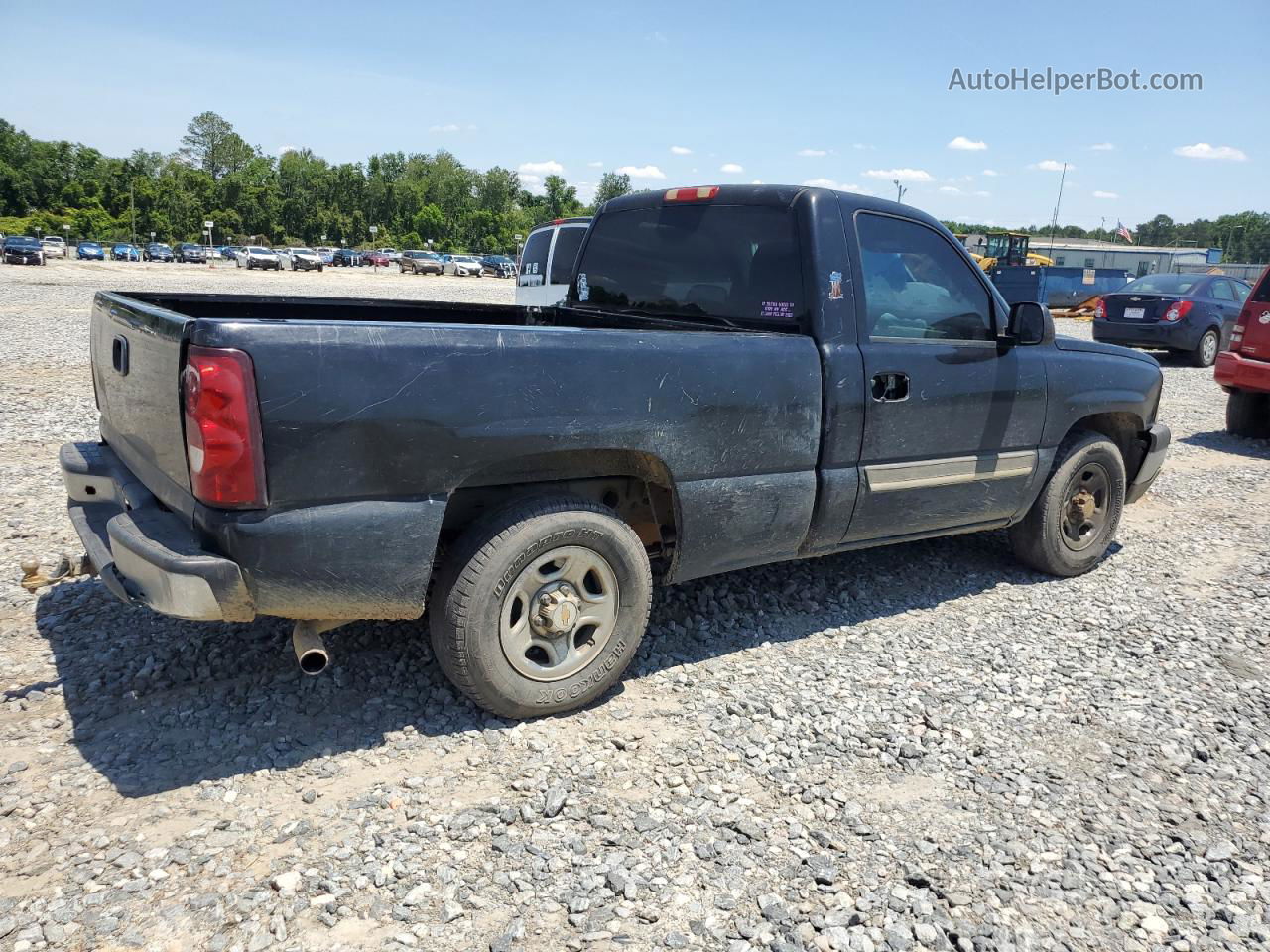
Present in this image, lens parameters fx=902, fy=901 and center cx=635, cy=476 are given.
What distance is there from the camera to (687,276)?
14.4ft

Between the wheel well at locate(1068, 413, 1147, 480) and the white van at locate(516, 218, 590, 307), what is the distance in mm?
7089

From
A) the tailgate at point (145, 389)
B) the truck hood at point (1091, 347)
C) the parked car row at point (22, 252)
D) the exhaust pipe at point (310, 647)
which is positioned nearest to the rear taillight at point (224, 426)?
the tailgate at point (145, 389)

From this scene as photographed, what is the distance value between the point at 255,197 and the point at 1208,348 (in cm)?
10475

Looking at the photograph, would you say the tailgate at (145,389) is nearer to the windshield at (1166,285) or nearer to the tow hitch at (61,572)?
the tow hitch at (61,572)

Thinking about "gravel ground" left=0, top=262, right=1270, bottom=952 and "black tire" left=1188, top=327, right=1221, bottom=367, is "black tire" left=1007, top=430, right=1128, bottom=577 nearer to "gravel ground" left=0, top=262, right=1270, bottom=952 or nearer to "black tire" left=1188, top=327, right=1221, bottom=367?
"gravel ground" left=0, top=262, right=1270, bottom=952

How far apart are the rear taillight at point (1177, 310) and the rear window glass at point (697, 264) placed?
13895mm

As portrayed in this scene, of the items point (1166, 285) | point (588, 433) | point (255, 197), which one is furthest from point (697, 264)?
point (255, 197)

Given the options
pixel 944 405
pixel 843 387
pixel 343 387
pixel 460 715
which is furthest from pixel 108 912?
pixel 944 405

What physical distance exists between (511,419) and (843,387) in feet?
5.09

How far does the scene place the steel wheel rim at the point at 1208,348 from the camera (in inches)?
611

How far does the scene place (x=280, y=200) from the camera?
10262cm

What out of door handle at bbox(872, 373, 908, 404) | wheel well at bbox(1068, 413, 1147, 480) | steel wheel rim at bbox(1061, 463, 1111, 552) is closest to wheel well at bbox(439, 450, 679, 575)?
door handle at bbox(872, 373, 908, 404)

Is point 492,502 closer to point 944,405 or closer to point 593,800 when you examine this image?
point 593,800

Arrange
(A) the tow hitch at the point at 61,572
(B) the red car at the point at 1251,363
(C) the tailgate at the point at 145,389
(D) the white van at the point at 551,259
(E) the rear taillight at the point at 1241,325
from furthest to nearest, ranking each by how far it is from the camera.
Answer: (D) the white van at the point at 551,259 → (E) the rear taillight at the point at 1241,325 → (B) the red car at the point at 1251,363 → (A) the tow hitch at the point at 61,572 → (C) the tailgate at the point at 145,389
